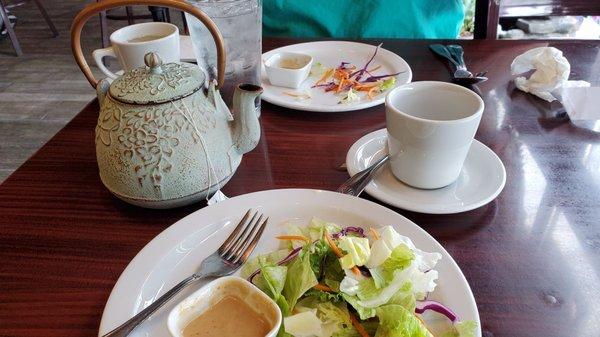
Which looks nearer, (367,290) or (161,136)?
(367,290)

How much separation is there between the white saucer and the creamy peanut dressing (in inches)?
10.5

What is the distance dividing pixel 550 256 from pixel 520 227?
0.06m

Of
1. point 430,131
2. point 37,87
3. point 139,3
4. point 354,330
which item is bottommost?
point 37,87

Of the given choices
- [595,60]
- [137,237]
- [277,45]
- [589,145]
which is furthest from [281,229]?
[595,60]

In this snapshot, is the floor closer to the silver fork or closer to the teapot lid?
the teapot lid

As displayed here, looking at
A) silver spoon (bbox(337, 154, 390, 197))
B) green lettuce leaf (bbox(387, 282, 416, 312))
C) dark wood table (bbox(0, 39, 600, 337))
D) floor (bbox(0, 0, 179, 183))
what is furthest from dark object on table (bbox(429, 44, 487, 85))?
floor (bbox(0, 0, 179, 183))

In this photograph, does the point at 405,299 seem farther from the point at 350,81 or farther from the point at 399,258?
the point at 350,81

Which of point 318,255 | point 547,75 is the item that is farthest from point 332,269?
point 547,75

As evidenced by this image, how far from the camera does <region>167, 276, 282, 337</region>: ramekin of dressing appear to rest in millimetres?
450

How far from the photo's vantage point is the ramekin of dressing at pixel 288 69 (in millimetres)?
961

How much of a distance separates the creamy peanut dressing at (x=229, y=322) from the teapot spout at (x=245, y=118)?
25 centimetres

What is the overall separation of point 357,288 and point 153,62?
397 millimetres

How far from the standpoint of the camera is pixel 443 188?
67 cm

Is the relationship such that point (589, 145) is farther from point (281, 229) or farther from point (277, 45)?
point (277, 45)
